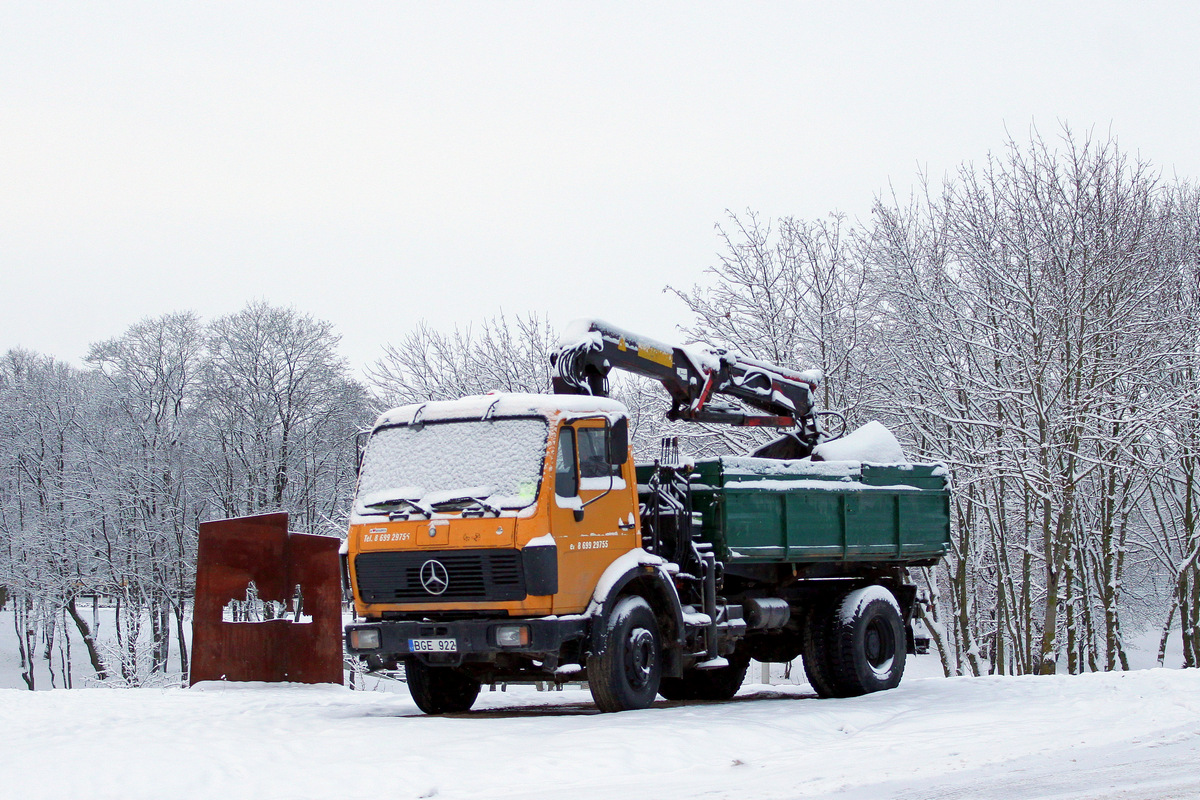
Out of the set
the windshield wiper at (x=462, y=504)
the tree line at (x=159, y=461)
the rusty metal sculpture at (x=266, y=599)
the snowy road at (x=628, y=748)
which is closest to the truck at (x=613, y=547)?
the windshield wiper at (x=462, y=504)

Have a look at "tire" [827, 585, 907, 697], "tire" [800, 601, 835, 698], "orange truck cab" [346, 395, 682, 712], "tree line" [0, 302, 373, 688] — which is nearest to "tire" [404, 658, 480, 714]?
"orange truck cab" [346, 395, 682, 712]

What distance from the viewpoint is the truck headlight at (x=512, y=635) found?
31.6ft

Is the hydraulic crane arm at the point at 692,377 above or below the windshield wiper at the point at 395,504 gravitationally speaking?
above

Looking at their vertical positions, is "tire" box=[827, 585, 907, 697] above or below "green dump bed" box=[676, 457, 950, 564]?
below

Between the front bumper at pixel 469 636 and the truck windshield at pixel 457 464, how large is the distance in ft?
3.18

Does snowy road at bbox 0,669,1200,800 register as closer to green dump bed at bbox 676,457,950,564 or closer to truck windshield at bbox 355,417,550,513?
green dump bed at bbox 676,457,950,564

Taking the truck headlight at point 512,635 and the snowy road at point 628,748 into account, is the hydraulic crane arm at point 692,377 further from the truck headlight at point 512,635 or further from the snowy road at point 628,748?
the snowy road at point 628,748

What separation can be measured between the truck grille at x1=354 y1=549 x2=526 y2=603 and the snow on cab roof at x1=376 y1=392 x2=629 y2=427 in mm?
1256

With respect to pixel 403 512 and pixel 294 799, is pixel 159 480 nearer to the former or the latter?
pixel 403 512

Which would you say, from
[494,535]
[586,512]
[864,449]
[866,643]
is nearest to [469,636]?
[494,535]

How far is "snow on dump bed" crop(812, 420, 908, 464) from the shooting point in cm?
1362


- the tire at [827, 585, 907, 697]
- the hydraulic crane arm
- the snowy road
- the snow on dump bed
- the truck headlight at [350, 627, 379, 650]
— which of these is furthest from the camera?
the snow on dump bed

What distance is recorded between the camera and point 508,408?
10.3m

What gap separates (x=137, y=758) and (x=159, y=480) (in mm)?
31761
